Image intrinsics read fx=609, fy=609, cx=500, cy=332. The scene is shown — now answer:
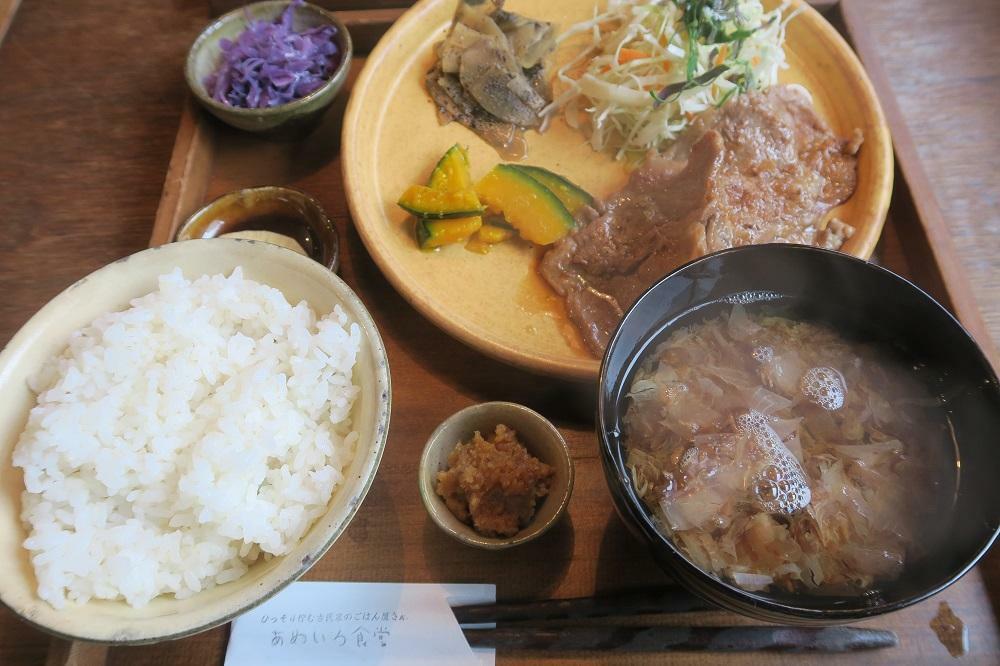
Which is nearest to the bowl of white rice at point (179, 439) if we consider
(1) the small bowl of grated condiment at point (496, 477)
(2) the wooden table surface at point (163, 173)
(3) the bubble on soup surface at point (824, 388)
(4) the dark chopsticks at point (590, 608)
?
(1) the small bowl of grated condiment at point (496, 477)

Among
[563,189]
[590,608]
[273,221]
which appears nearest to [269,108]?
[273,221]

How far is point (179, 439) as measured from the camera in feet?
4.87

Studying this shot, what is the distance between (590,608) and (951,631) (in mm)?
962

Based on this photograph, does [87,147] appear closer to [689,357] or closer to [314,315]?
[314,315]

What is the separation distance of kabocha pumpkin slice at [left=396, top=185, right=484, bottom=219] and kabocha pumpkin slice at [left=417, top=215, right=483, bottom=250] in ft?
0.06

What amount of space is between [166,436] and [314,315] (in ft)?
Result: 1.57

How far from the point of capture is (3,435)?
148 centimetres

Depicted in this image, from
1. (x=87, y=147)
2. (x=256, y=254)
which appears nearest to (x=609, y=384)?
(x=256, y=254)

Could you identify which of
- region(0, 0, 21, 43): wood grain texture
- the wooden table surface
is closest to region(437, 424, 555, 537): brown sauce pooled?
the wooden table surface

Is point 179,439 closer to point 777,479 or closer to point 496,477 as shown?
point 496,477

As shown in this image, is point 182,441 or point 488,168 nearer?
point 182,441

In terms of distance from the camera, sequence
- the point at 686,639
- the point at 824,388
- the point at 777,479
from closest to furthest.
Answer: the point at 777,479, the point at 824,388, the point at 686,639

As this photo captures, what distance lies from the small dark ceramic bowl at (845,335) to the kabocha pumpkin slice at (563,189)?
3.05 feet

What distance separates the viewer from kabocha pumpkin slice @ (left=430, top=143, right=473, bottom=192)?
233cm
